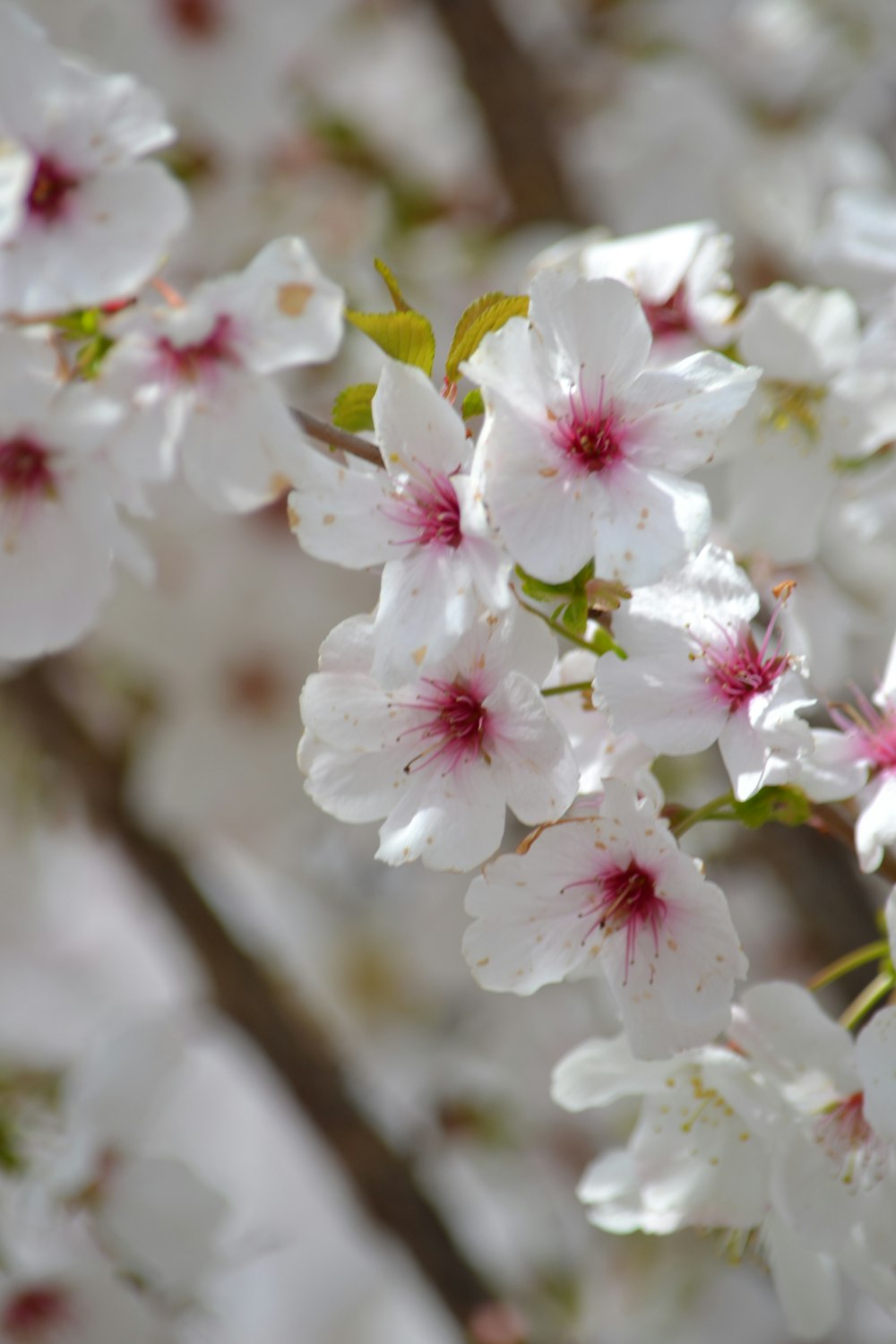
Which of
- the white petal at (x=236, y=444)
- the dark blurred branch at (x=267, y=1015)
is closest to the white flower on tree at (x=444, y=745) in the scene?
the white petal at (x=236, y=444)

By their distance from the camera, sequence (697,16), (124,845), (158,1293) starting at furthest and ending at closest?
(697,16)
(124,845)
(158,1293)

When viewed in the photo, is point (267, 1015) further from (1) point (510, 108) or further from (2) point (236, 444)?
(1) point (510, 108)

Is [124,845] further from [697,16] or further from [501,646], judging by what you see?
[697,16]

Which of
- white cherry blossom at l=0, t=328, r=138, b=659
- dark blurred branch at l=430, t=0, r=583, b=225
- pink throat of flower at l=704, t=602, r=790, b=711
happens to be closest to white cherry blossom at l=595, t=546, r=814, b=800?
pink throat of flower at l=704, t=602, r=790, b=711

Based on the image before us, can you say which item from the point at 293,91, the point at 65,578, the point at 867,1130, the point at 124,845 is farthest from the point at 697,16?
the point at 867,1130

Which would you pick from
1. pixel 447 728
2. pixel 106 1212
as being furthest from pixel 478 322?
pixel 106 1212
